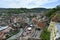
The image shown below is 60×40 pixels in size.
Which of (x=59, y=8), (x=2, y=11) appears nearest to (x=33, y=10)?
(x=2, y=11)

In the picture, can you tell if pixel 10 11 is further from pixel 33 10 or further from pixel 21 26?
pixel 21 26

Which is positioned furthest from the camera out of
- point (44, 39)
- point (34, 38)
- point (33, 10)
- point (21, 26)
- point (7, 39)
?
point (33, 10)

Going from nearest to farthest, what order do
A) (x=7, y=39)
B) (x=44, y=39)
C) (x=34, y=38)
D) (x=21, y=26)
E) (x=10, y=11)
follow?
(x=44, y=39), (x=34, y=38), (x=7, y=39), (x=21, y=26), (x=10, y=11)

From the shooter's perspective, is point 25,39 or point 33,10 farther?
point 33,10

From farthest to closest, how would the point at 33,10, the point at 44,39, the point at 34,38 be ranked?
the point at 33,10, the point at 34,38, the point at 44,39

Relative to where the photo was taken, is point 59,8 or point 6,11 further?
point 6,11

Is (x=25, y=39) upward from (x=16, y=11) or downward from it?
upward

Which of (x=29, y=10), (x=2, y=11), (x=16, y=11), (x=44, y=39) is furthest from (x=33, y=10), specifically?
(x=44, y=39)

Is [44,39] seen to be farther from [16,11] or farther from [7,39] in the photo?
[16,11]

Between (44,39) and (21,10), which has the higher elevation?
(44,39)
